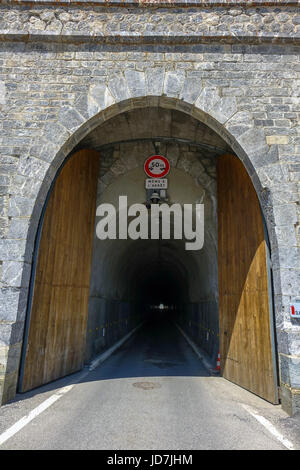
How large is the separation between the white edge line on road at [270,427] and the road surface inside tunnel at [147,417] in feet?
0.25

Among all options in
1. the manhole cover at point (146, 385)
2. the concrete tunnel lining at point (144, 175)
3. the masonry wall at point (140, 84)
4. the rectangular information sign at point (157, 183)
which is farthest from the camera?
the rectangular information sign at point (157, 183)

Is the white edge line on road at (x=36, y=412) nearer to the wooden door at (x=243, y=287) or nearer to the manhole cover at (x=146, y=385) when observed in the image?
the manhole cover at (x=146, y=385)

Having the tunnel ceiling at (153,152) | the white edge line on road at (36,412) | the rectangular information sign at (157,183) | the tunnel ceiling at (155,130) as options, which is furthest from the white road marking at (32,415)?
the tunnel ceiling at (155,130)

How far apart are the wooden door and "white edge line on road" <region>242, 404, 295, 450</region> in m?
0.57

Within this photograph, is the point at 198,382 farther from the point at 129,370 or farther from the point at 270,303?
the point at 270,303

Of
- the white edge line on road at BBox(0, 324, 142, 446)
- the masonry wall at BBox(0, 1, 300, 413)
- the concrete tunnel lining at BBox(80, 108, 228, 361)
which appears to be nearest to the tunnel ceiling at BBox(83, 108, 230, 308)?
the concrete tunnel lining at BBox(80, 108, 228, 361)

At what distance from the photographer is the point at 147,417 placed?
4.03 meters

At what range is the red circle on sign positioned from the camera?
8047 millimetres

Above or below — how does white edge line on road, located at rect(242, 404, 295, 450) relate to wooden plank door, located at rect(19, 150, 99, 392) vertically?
below

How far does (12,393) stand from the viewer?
15.2 feet

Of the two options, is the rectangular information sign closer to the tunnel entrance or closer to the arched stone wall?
the tunnel entrance

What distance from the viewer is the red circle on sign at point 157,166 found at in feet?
26.4

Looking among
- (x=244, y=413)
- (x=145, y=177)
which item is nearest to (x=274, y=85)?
(x=145, y=177)

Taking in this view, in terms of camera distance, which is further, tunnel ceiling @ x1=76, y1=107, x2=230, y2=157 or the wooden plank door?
tunnel ceiling @ x1=76, y1=107, x2=230, y2=157
